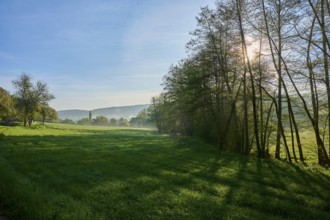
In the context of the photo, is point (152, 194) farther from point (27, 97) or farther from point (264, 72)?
point (27, 97)

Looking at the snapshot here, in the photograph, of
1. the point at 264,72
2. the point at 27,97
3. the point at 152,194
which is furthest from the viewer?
the point at 27,97

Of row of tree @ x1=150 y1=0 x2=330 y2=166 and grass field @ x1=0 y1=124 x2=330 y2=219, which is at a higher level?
row of tree @ x1=150 y1=0 x2=330 y2=166

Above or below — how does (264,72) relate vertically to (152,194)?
above

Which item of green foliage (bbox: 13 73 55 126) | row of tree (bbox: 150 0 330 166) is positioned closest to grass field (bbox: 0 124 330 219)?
row of tree (bbox: 150 0 330 166)

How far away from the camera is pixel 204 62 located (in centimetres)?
2959

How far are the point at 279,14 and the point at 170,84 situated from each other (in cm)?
3419

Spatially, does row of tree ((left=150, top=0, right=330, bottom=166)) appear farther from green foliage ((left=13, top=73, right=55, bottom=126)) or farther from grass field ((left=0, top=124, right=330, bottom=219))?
green foliage ((left=13, top=73, right=55, bottom=126))

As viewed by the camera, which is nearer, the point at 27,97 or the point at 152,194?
the point at 152,194

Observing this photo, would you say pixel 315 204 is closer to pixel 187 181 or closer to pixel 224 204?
pixel 224 204

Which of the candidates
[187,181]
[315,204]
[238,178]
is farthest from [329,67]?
[187,181]

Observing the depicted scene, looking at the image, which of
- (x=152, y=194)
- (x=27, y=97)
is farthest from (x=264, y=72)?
(x=27, y=97)

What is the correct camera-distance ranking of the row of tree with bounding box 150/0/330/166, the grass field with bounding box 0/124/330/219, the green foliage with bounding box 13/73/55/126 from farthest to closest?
the green foliage with bounding box 13/73/55/126 → the row of tree with bounding box 150/0/330/166 → the grass field with bounding box 0/124/330/219

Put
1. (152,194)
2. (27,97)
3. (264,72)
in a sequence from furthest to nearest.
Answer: (27,97), (264,72), (152,194)

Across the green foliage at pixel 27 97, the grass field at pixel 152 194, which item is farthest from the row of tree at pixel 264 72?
the green foliage at pixel 27 97
